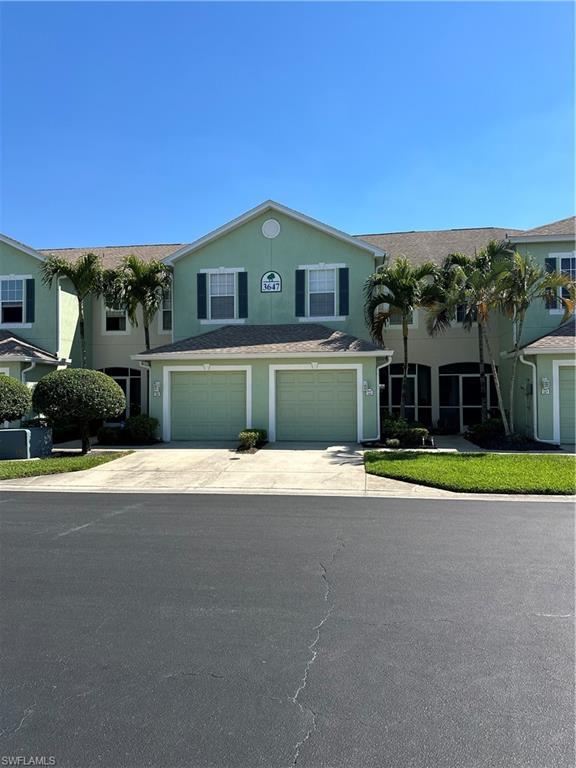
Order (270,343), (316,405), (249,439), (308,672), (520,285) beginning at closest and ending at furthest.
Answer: (308,672) < (249,439) < (520,285) < (316,405) < (270,343)

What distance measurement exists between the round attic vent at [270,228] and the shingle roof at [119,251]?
21.0ft

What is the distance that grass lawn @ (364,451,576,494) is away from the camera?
34.2 feet

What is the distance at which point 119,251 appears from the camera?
85.1 ft

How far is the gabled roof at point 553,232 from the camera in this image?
1877cm

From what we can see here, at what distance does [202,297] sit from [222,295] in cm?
75

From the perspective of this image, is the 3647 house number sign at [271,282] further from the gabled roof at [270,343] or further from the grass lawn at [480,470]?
the grass lawn at [480,470]

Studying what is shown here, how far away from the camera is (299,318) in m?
20.0

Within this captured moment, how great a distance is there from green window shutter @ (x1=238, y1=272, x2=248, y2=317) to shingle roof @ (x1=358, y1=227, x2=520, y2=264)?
6.55m

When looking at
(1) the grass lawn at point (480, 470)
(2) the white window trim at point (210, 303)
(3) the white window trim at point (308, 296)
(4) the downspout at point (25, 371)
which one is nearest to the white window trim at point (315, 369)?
(1) the grass lawn at point (480, 470)

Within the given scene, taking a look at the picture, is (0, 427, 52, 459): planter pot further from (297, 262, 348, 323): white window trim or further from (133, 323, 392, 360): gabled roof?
(297, 262, 348, 323): white window trim

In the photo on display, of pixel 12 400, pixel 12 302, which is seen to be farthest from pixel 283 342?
pixel 12 302

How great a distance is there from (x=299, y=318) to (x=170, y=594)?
15.5m

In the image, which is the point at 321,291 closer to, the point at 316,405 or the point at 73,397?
the point at 316,405

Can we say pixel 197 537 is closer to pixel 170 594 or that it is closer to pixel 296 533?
pixel 296 533
